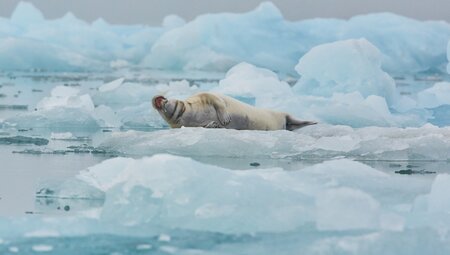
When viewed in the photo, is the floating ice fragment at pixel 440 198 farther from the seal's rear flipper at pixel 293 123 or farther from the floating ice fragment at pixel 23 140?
the floating ice fragment at pixel 23 140

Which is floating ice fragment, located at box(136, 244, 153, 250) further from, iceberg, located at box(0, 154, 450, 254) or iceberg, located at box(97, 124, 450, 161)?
iceberg, located at box(97, 124, 450, 161)

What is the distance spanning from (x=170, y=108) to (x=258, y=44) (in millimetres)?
11459

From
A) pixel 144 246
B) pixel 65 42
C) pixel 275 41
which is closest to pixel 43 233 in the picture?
pixel 144 246

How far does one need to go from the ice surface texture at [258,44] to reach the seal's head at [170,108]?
34.4ft

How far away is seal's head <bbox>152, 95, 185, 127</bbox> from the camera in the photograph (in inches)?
223

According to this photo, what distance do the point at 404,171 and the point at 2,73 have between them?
1277 cm

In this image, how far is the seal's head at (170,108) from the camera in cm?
567

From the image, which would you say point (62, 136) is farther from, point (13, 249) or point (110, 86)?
point (13, 249)

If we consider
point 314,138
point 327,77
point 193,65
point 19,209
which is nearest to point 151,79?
point 193,65

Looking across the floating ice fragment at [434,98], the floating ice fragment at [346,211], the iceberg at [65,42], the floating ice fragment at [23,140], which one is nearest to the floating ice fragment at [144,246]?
the floating ice fragment at [346,211]

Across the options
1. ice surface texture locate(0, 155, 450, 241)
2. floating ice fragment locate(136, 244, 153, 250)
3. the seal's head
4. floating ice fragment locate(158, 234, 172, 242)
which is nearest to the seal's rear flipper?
the seal's head

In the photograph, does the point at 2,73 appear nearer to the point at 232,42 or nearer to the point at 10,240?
the point at 232,42

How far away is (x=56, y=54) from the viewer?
17.1 metres

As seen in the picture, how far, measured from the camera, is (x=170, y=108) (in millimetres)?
5715
